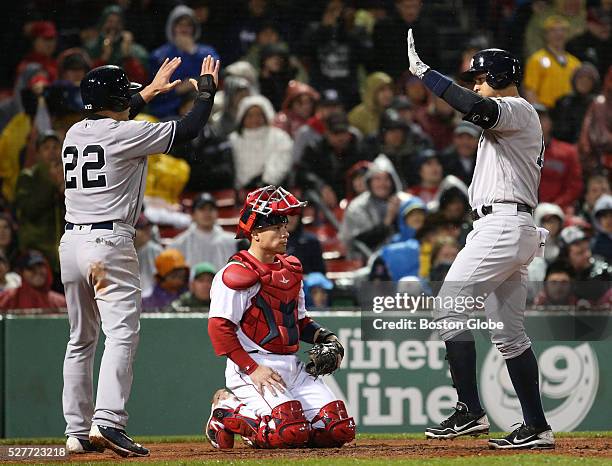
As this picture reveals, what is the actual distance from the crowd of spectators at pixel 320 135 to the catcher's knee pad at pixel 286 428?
2849 mm

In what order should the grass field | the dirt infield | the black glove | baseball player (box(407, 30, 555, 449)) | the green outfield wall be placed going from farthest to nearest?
the green outfield wall < the black glove < baseball player (box(407, 30, 555, 449)) < the dirt infield < the grass field

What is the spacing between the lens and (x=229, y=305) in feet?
18.4

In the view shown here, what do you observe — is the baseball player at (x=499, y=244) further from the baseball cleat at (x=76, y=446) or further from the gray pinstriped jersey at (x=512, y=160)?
the baseball cleat at (x=76, y=446)

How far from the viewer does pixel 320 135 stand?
1059 centimetres

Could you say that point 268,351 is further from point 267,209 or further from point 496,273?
point 496,273

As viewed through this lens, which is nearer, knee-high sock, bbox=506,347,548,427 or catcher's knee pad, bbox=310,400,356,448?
knee-high sock, bbox=506,347,548,427

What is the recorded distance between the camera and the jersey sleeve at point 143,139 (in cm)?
552

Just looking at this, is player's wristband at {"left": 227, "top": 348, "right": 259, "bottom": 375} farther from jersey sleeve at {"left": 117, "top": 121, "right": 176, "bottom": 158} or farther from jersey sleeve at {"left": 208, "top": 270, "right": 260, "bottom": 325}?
jersey sleeve at {"left": 117, "top": 121, "right": 176, "bottom": 158}

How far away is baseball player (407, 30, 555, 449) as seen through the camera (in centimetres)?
548

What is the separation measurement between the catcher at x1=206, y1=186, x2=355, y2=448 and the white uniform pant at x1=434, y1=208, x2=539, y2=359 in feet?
2.07

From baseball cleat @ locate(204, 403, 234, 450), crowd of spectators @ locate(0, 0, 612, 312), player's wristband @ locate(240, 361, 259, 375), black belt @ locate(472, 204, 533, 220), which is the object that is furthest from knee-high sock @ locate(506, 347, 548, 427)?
crowd of spectators @ locate(0, 0, 612, 312)

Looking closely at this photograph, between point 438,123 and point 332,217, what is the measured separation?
5.64ft

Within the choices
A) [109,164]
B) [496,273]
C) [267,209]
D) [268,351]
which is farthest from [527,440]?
[109,164]
